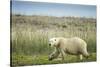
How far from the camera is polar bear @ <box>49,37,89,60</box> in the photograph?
177cm

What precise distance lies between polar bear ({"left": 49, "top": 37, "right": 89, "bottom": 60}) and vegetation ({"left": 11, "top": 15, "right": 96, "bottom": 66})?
0.13 feet

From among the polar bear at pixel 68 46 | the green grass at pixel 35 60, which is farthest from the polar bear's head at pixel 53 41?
the green grass at pixel 35 60

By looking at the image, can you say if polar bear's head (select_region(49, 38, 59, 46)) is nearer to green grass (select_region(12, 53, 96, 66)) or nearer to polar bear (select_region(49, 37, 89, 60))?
polar bear (select_region(49, 37, 89, 60))

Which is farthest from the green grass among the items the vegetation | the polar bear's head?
the polar bear's head

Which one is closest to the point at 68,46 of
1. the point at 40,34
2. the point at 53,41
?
the point at 53,41

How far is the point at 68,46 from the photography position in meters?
1.81

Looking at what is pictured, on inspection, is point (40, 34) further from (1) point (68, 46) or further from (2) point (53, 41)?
(1) point (68, 46)

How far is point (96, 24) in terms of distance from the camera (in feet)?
6.30

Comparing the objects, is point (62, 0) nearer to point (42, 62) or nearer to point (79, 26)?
point (79, 26)

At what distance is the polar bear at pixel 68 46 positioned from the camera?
177 centimetres

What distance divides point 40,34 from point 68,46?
0.32 metres

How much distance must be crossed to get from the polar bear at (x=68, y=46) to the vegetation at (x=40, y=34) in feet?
0.13
